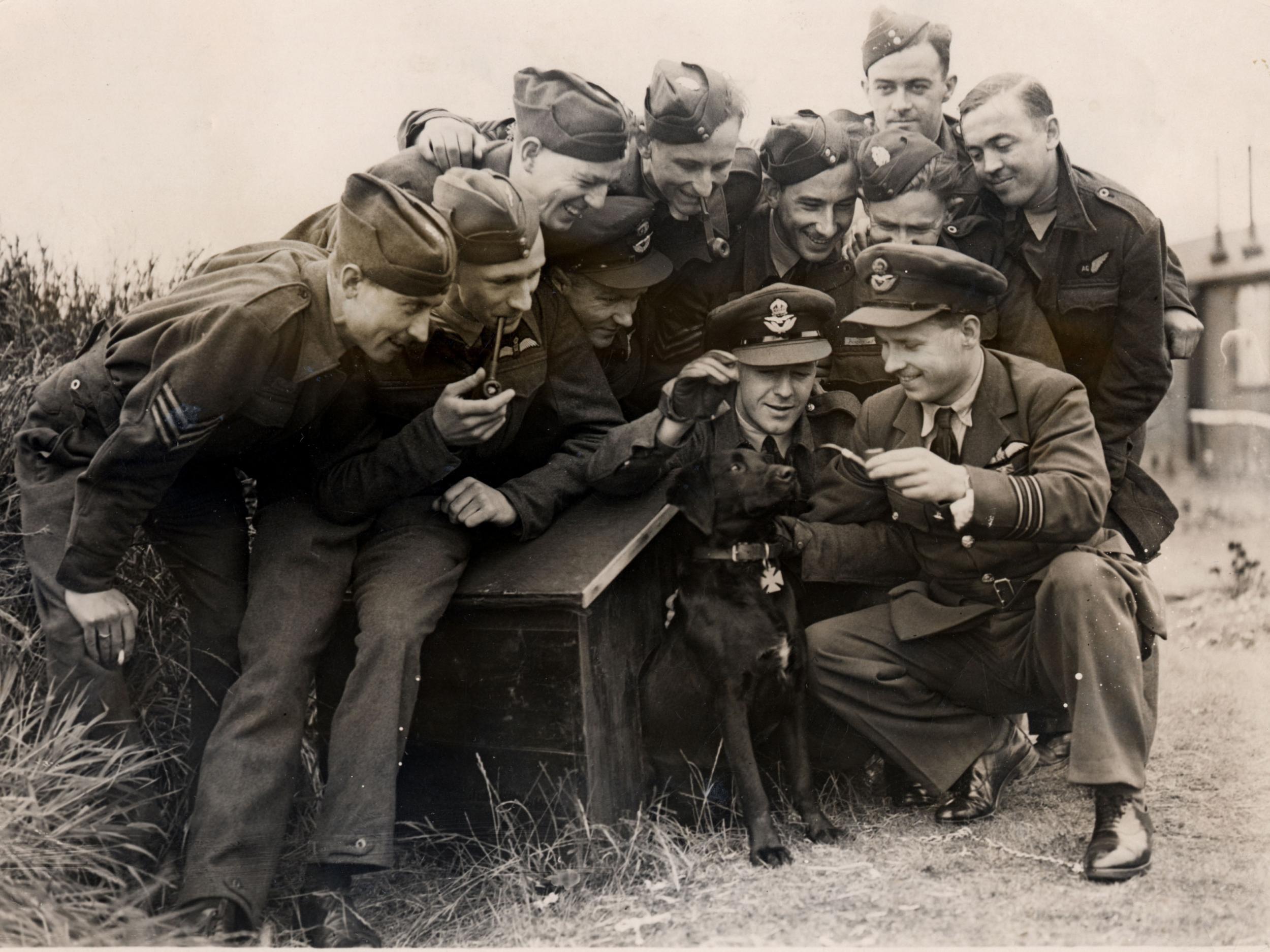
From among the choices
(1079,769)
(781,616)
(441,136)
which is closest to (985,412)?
(781,616)

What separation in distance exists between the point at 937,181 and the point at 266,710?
2762 mm

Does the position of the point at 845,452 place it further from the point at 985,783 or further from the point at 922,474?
the point at 985,783

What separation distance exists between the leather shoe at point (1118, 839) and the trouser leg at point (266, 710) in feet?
7.94

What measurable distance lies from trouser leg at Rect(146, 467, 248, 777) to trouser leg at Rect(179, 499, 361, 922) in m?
0.11

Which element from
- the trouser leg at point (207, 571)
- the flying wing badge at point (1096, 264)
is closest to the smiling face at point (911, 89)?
the flying wing badge at point (1096, 264)

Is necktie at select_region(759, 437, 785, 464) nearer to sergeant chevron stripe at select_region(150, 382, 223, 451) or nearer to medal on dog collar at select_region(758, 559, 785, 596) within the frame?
medal on dog collar at select_region(758, 559, 785, 596)

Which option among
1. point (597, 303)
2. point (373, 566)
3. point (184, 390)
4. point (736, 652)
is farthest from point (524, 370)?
point (736, 652)

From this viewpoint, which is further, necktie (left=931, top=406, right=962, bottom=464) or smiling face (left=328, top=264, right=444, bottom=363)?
necktie (left=931, top=406, right=962, bottom=464)

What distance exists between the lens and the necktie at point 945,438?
3340mm

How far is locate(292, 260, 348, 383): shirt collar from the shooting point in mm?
3078

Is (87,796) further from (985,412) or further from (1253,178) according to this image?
(1253,178)

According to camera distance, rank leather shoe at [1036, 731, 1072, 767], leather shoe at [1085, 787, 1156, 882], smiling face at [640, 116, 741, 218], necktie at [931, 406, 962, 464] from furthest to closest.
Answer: leather shoe at [1036, 731, 1072, 767], smiling face at [640, 116, 741, 218], necktie at [931, 406, 962, 464], leather shoe at [1085, 787, 1156, 882]

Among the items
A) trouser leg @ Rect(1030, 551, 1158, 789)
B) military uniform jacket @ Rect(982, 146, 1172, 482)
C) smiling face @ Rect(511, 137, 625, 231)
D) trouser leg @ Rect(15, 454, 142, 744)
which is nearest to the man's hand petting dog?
trouser leg @ Rect(1030, 551, 1158, 789)

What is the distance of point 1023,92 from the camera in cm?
353
